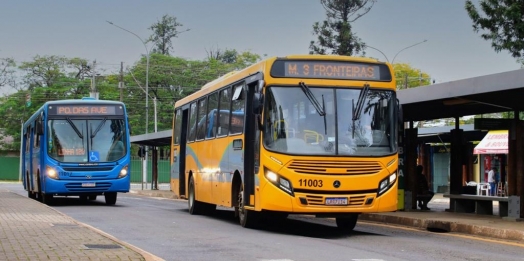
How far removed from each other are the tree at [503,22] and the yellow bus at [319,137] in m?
22.4

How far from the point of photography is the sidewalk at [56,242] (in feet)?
→ 36.2

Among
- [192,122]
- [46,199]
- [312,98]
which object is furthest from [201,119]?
[46,199]

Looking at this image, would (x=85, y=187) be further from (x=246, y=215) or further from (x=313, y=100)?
(x=313, y=100)

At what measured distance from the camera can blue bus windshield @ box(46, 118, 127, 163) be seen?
26.0 metres

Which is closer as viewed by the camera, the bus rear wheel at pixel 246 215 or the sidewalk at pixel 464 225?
the sidewalk at pixel 464 225

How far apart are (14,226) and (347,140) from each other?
20.5 ft

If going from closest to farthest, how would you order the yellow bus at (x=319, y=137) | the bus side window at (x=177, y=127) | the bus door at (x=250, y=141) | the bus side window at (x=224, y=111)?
the yellow bus at (x=319, y=137) → the bus door at (x=250, y=141) → the bus side window at (x=224, y=111) → the bus side window at (x=177, y=127)

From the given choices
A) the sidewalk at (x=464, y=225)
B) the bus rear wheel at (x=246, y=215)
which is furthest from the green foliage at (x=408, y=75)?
the bus rear wheel at (x=246, y=215)

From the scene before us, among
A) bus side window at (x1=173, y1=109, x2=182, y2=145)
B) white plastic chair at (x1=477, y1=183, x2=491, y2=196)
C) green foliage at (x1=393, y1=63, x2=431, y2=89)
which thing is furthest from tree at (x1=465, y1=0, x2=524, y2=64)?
green foliage at (x1=393, y1=63, x2=431, y2=89)

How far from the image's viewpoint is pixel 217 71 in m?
82.9

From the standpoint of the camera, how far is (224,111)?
19.0 m

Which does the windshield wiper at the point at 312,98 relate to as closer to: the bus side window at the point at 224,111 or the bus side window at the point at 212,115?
the bus side window at the point at 224,111

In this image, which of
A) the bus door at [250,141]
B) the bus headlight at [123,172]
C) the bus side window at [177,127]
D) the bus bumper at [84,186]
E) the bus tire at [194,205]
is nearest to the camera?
the bus door at [250,141]

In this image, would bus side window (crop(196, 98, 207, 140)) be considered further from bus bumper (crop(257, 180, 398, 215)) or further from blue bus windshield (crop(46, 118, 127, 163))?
bus bumper (crop(257, 180, 398, 215))
